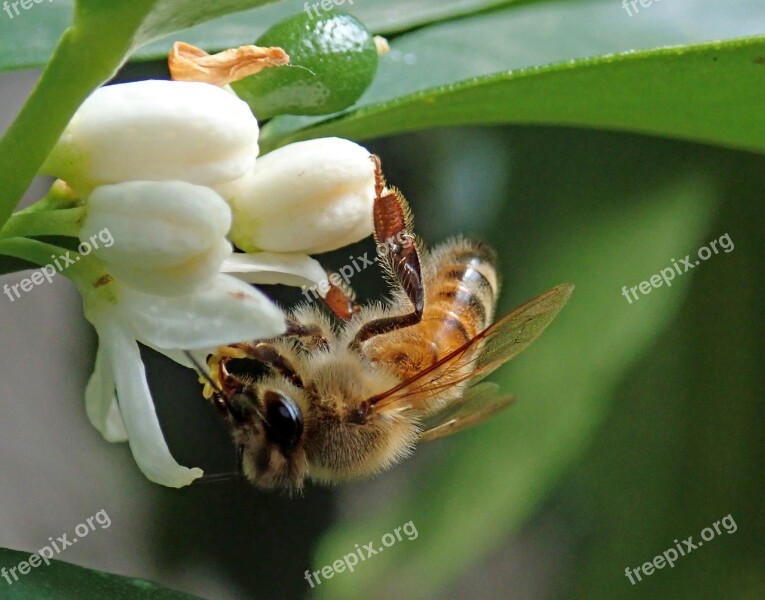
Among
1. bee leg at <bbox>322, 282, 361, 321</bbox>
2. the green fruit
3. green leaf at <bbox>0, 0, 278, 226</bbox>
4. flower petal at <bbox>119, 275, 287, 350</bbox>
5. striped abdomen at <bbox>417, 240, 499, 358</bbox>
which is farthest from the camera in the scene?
striped abdomen at <bbox>417, 240, 499, 358</bbox>

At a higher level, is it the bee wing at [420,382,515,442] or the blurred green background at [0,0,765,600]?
the bee wing at [420,382,515,442]

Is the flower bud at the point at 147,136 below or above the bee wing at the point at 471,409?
above

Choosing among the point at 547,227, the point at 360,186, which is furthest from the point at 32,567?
the point at 547,227

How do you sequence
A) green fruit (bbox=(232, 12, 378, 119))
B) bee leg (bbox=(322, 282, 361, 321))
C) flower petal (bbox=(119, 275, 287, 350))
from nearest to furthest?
1. flower petal (bbox=(119, 275, 287, 350))
2. green fruit (bbox=(232, 12, 378, 119))
3. bee leg (bbox=(322, 282, 361, 321))

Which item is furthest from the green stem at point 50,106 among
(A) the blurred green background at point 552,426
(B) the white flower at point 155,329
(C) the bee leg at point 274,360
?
(A) the blurred green background at point 552,426

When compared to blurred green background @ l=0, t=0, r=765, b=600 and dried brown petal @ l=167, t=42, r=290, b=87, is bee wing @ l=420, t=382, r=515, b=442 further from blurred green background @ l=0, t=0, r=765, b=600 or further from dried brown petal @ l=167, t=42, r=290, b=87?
blurred green background @ l=0, t=0, r=765, b=600

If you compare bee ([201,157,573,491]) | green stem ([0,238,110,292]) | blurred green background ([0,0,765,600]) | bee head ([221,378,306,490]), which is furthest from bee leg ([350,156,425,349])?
blurred green background ([0,0,765,600])

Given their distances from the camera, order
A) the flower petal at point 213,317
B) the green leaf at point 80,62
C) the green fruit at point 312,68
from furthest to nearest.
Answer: the green fruit at point 312,68, the flower petal at point 213,317, the green leaf at point 80,62

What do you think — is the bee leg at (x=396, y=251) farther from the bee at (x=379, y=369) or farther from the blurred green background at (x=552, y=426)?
the blurred green background at (x=552, y=426)
